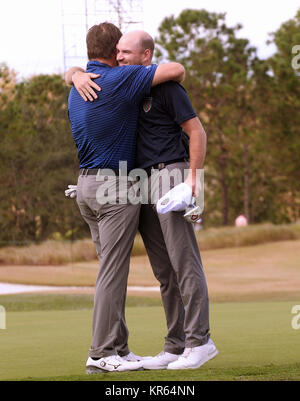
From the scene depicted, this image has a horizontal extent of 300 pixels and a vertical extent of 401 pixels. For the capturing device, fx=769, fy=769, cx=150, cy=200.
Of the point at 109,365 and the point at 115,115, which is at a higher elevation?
the point at 115,115

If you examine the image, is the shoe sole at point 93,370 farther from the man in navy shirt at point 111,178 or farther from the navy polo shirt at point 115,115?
the navy polo shirt at point 115,115

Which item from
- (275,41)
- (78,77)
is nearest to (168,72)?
(78,77)

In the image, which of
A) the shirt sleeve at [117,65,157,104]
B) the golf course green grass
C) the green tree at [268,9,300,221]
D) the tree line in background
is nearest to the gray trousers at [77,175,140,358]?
the golf course green grass

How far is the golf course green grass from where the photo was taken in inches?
136

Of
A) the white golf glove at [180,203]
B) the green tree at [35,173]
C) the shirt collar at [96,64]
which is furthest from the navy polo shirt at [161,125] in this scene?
the green tree at [35,173]

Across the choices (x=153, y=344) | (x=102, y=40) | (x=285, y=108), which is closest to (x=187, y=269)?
(x=102, y=40)

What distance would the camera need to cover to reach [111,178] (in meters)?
3.79

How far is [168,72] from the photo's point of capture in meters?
3.69

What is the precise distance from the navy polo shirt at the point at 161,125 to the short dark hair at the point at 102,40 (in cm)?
34

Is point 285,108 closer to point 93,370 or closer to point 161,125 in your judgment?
point 161,125

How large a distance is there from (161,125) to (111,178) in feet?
1.18

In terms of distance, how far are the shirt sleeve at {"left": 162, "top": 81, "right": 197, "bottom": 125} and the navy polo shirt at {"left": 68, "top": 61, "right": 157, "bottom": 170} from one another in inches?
4.0

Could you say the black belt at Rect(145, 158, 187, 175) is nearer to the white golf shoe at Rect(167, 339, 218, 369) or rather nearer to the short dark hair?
the short dark hair

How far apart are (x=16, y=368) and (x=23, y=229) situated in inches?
697
